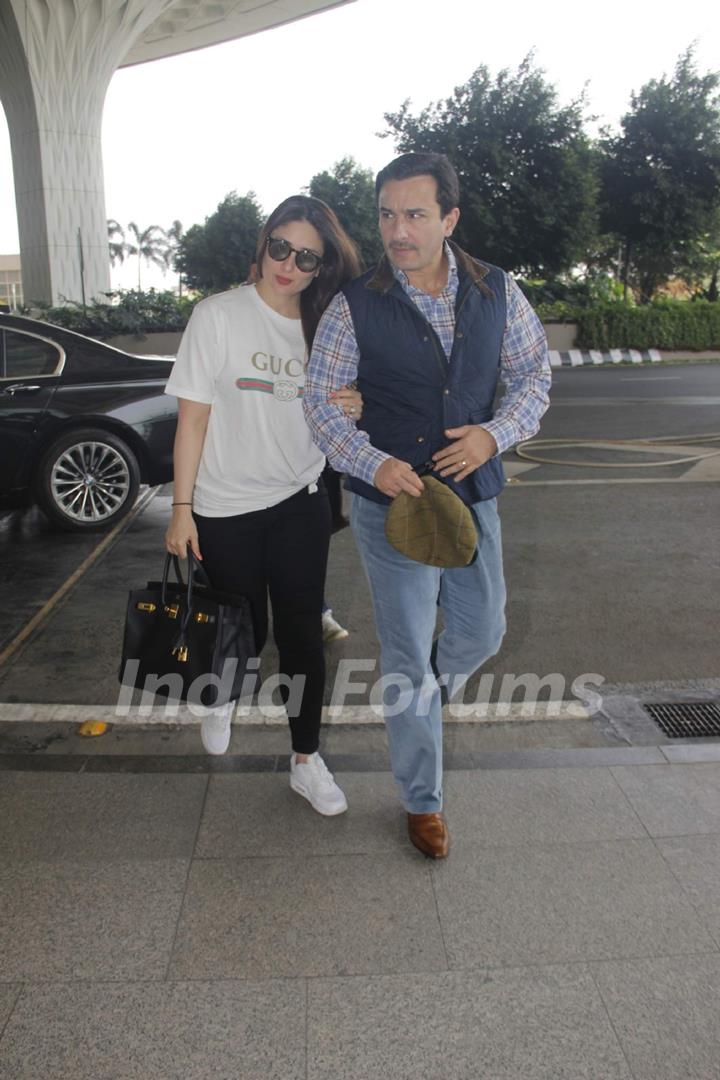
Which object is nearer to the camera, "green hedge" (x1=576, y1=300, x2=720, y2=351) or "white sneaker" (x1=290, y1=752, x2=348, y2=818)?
"white sneaker" (x1=290, y1=752, x2=348, y2=818)

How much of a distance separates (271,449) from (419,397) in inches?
20.1

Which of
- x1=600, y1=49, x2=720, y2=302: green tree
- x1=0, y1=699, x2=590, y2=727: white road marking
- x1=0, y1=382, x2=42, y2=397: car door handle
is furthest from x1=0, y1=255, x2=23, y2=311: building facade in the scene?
x1=0, y1=699, x2=590, y2=727: white road marking

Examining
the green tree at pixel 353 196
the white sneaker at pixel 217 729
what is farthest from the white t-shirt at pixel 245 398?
the green tree at pixel 353 196

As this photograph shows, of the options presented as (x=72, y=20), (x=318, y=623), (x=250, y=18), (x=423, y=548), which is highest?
(x=250, y=18)

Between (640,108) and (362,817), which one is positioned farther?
(640,108)

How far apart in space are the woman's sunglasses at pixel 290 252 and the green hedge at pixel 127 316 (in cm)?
2254

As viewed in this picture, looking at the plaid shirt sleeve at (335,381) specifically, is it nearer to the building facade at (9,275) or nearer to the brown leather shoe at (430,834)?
the brown leather shoe at (430,834)

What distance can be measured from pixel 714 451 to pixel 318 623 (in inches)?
313

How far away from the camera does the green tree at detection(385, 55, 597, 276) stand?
3030 cm

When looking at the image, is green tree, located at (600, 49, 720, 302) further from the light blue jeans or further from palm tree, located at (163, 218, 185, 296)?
palm tree, located at (163, 218, 185, 296)

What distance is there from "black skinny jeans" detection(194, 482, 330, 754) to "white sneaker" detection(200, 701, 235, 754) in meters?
0.35

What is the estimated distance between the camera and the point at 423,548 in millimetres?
2701

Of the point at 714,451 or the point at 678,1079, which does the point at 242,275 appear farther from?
the point at 678,1079

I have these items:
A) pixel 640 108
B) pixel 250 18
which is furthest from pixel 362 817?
pixel 250 18
